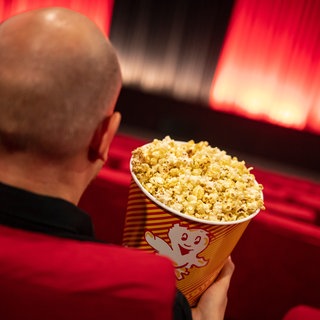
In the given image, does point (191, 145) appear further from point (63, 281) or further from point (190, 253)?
point (63, 281)

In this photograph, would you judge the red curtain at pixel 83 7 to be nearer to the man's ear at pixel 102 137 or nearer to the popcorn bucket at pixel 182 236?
the popcorn bucket at pixel 182 236

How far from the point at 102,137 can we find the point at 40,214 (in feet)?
0.58


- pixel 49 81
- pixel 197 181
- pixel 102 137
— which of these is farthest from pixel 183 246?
pixel 49 81

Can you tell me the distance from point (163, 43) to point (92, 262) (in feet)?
13.7

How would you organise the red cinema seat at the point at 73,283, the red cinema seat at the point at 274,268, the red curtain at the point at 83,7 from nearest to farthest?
1. the red cinema seat at the point at 73,283
2. the red cinema seat at the point at 274,268
3. the red curtain at the point at 83,7

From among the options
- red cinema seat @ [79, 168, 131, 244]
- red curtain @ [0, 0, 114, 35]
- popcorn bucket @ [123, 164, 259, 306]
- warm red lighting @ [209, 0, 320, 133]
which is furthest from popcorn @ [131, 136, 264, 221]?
red curtain @ [0, 0, 114, 35]

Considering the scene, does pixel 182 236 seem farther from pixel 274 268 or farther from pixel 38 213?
pixel 274 268

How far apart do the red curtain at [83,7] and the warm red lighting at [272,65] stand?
4.31 ft

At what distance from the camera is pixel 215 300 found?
1.06 meters

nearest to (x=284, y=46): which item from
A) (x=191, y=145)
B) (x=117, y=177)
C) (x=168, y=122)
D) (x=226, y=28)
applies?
(x=226, y=28)

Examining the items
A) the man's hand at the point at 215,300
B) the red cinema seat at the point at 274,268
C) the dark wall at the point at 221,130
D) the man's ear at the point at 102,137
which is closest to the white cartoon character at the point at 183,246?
the man's hand at the point at 215,300

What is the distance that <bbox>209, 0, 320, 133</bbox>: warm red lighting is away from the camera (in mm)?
4086

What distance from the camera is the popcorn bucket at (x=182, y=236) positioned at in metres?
0.93

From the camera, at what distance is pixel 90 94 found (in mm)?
661
